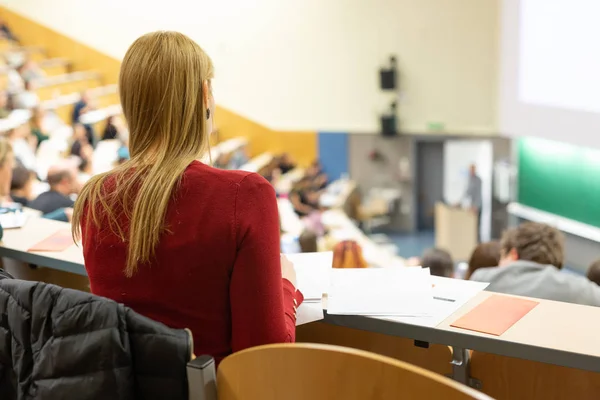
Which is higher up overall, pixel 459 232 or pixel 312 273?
pixel 312 273

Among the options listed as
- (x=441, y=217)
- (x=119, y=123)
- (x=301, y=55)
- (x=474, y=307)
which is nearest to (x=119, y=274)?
(x=474, y=307)

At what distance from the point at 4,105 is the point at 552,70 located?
19.5 ft

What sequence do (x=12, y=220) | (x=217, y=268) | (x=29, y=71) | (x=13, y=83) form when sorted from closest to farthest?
(x=217, y=268) < (x=12, y=220) < (x=13, y=83) < (x=29, y=71)

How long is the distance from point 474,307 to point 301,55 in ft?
31.1

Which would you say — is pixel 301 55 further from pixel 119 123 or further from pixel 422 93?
pixel 119 123

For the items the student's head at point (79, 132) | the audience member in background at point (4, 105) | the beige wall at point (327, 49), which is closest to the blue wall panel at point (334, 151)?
the beige wall at point (327, 49)

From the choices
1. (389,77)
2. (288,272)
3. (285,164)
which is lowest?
(285,164)

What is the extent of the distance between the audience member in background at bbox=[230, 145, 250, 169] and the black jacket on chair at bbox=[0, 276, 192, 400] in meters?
8.59

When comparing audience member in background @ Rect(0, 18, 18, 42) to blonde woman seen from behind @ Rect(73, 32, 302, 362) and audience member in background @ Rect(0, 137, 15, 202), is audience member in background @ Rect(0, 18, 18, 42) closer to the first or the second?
audience member in background @ Rect(0, 137, 15, 202)

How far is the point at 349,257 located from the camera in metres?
4.48

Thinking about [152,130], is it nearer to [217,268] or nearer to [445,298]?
[217,268]

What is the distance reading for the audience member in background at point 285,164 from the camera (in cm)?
1045

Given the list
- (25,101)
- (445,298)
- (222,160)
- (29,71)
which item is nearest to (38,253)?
(445,298)

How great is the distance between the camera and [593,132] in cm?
714
